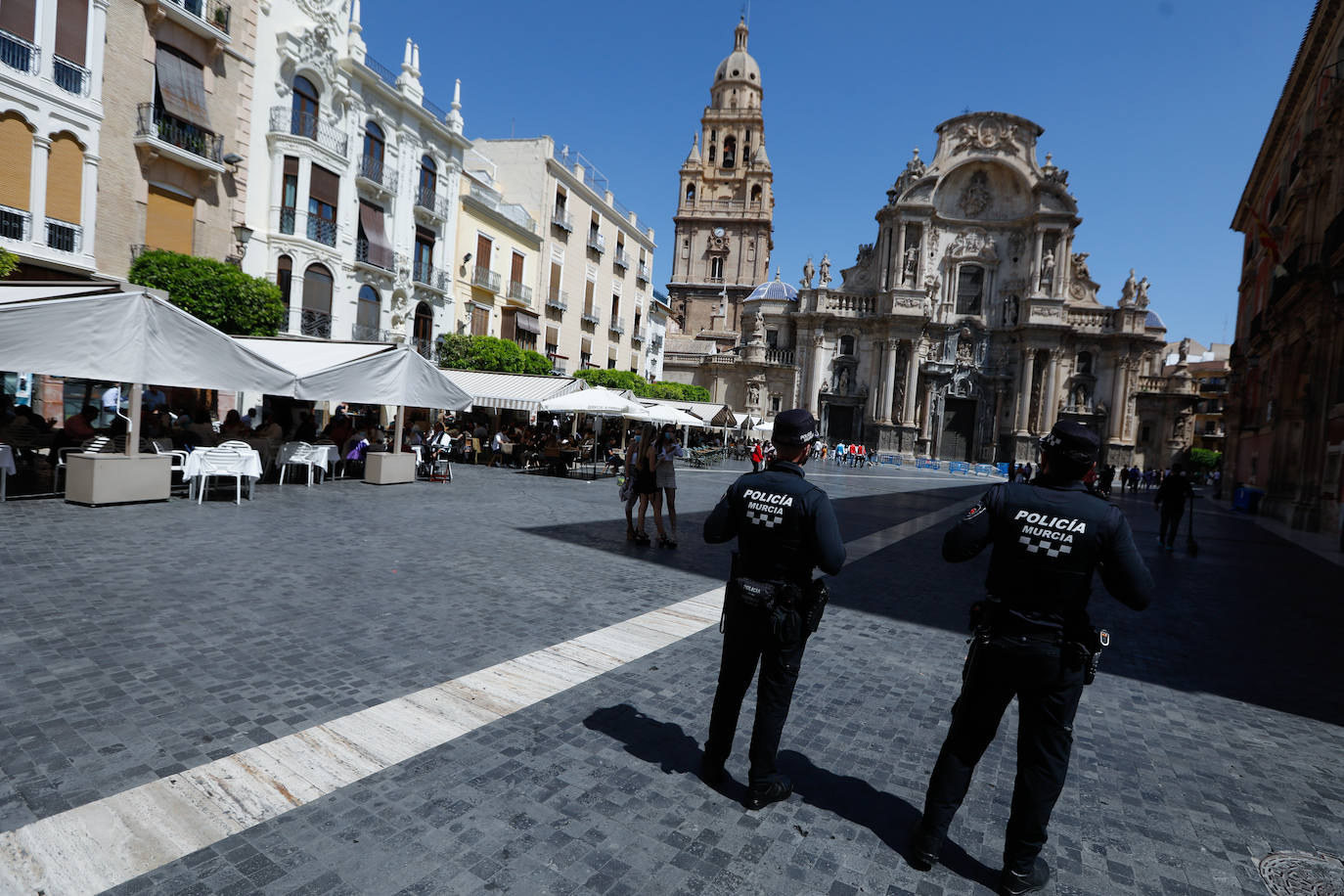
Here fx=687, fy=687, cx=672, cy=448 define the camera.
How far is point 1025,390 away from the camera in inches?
1700

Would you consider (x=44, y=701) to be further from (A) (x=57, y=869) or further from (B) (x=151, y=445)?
(B) (x=151, y=445)

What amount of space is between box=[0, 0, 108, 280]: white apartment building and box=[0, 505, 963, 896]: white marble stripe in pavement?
1688cm

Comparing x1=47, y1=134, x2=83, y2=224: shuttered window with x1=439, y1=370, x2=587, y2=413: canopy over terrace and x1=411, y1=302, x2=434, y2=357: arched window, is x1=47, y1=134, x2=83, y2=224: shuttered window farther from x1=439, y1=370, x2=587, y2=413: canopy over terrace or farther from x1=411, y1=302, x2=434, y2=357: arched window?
x1=411, y1=302, x2=434, y2=357: arched window

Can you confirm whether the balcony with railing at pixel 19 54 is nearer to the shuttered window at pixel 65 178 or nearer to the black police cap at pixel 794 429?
the shuttered window at pixel 65 178

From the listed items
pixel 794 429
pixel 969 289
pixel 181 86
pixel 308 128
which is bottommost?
pixel 794 429

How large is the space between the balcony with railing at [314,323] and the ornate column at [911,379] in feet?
111

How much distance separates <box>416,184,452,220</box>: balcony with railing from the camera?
1005 inches

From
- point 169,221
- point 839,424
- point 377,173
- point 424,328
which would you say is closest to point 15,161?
point 169,221

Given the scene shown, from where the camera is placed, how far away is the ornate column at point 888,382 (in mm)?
43541

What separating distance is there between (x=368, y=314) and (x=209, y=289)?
816 cm

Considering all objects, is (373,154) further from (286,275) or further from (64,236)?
(64,236)

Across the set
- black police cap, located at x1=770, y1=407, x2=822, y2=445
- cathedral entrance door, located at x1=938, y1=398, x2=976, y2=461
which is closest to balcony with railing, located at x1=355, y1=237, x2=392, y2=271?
black police cap, located at x1=770, y1=407, x2=822, y2=445

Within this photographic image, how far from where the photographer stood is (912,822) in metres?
3.08

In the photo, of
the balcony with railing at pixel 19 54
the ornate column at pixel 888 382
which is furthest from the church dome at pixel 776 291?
the balcony with railing at pixel 19 54
